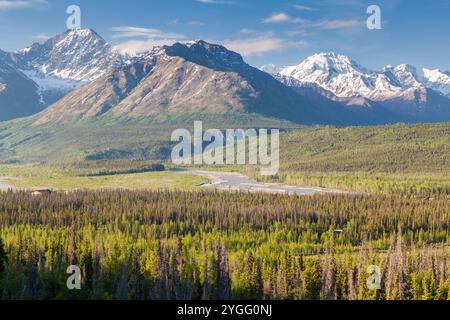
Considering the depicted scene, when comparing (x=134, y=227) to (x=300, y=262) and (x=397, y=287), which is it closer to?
(x=300, y=262)

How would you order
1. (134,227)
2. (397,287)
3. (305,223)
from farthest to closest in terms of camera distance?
(305,223), (134,227), (397,287)

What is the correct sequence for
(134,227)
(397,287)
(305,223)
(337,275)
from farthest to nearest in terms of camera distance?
(305,223) → (134,227) → (337,275) → (397,287)
